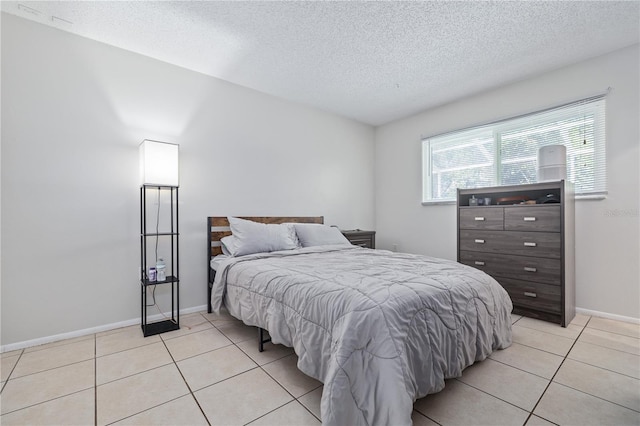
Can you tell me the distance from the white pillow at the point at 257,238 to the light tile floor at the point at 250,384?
0.79 m

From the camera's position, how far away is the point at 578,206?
114 inches

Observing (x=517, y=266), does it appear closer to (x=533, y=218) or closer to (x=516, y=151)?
(x=533, y=218)

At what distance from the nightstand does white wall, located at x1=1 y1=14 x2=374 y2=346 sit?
1.15 meters

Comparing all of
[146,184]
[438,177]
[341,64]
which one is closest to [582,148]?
[438,177]

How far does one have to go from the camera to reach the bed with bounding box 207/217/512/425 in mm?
1196

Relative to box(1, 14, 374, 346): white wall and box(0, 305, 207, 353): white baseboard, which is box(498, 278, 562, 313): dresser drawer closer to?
box(1, 14, 374, 346): white wall

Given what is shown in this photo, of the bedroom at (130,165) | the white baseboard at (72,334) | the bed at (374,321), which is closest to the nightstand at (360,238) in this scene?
the bedroom at (130,165)

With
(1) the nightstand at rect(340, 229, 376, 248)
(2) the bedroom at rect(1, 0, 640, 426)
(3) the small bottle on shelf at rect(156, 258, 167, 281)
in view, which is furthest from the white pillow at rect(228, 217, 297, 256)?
(1) the nightstand at rect(340, 229, 376, 248)

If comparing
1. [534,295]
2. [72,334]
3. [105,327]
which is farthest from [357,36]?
[72,334]

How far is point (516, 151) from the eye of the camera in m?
3.35

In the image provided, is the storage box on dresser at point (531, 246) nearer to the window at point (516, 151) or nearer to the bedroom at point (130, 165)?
the window at point (516, 151)

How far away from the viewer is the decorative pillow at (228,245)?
283 centimetres

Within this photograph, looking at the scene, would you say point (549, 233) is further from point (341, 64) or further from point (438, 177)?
point (341, 64)

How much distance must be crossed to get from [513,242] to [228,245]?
287 centimetres
